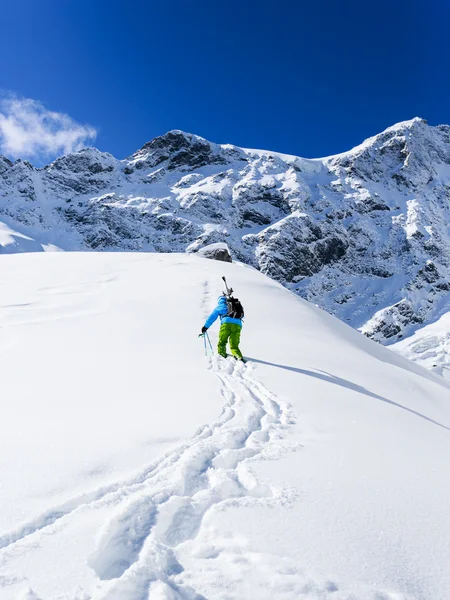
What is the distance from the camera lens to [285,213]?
14975 cm

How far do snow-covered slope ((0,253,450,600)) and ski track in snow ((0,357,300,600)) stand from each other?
10mm

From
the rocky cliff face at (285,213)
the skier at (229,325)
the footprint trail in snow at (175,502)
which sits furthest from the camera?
the rocky cliff face at (285,213)

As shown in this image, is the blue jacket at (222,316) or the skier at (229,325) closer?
the skier at (229,325)

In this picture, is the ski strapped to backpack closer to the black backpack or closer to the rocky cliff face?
the black backpack

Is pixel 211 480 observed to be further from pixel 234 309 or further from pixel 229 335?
pixel 234 309

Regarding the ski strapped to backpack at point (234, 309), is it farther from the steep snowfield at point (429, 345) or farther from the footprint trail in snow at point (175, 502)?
the steep snowfield at point (429, 345)

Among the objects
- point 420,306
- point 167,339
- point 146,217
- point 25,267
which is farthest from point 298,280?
point 167,339

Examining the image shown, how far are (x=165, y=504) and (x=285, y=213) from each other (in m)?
152

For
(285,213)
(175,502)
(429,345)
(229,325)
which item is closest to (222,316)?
(229,325)

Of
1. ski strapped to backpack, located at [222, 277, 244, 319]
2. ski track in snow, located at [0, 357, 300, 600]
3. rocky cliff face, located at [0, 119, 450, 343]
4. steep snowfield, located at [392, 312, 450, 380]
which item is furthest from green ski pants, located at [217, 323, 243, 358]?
rocky cliff face, located at [0, 119, 450, 343]

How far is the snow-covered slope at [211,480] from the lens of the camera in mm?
1939

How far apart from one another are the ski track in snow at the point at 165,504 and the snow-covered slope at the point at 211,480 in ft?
0.03

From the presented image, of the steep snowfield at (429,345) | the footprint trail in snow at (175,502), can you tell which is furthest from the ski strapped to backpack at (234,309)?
the steep snowfield at (429,345)

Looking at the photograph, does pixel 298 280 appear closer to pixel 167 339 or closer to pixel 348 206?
pixel 348 206
